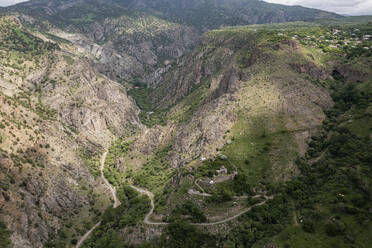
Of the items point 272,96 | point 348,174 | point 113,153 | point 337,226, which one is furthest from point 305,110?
point 113,153

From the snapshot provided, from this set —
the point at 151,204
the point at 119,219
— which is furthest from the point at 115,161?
the point at 151,204

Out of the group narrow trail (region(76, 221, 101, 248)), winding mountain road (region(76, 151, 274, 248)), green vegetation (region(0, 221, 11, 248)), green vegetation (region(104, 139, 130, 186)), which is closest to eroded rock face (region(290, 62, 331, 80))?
winding mountain road (region(76, 151, 274, 248))

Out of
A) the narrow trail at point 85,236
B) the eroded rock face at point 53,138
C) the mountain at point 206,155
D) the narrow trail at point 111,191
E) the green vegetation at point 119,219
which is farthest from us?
the narrow trail at point 111,191

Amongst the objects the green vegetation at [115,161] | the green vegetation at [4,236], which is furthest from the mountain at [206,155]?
the green vegetation at [115,161]

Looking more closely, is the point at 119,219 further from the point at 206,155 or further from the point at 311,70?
the point at 311,70

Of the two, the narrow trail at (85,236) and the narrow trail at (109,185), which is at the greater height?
the narrow trail at (109,185)

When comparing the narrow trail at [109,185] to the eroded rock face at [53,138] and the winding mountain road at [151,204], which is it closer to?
the winding mountain road at [151,204]

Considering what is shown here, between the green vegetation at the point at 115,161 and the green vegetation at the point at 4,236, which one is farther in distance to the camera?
the green vegetation at the point at 115,161

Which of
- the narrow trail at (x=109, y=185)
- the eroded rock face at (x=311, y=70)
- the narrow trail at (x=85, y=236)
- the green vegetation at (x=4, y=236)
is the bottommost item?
the narrow trail at (x=85, y=236)

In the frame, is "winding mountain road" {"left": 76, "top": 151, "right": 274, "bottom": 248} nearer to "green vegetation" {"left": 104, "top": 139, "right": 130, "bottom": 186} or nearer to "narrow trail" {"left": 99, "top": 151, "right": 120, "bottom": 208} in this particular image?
"narrow trail" {"left": 99, "top": 151, "right": 120, "bottom": 208}

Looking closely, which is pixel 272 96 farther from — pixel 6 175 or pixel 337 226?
pixel 6 175

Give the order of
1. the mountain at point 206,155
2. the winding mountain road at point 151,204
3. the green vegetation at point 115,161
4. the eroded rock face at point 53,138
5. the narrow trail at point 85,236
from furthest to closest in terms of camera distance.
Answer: the green vegetation at point 115,161 → the narrow trail at point 85,236 → the eroded rock face at point 53,138 → the winding mountain road at point 151,204 → the mountain at point 206,155
